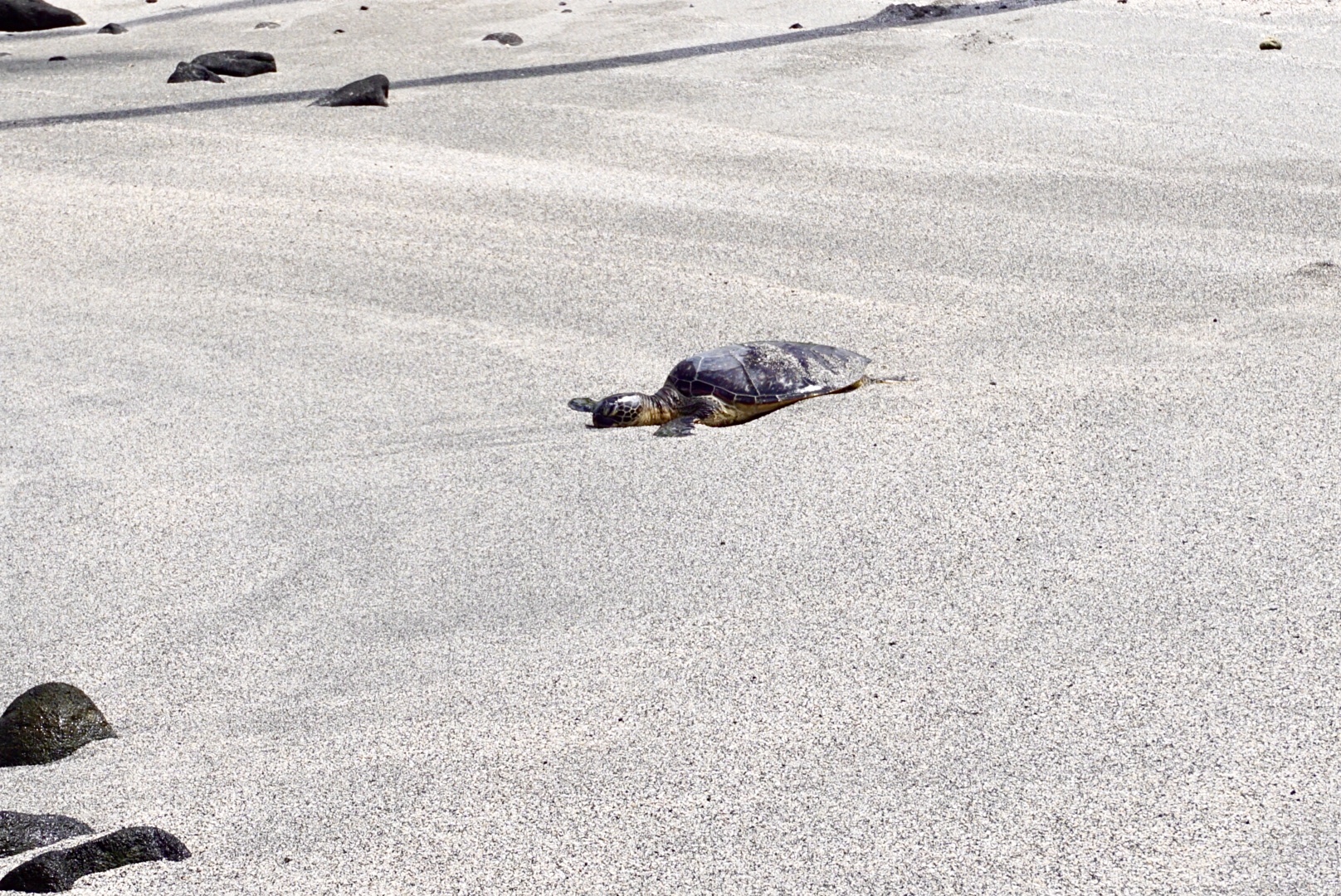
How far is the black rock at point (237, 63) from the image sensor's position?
954 cm

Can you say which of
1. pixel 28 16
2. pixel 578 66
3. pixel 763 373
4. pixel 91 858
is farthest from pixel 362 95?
pixel 91 858

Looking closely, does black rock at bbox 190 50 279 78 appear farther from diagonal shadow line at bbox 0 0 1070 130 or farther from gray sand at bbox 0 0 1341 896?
gray sand at bbox 0 0 1341 896

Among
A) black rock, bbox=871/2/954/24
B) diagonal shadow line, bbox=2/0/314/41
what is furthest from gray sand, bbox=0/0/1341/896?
diagonal shadow line, bbox=2/0/314/41

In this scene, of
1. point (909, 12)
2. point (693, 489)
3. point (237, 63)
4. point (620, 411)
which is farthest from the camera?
point (909, 12)

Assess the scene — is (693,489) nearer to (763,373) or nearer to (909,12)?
(763,373)

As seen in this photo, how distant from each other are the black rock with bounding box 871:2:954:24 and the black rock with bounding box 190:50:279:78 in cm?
360

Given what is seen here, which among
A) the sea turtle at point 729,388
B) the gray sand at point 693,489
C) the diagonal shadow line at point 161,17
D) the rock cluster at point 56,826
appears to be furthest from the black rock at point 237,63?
the rock cluster at point 56,826

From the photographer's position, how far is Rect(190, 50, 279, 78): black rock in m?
9.54

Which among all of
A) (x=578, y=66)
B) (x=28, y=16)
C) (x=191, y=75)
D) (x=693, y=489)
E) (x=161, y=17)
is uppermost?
(x=28, y=16)

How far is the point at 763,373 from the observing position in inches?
189

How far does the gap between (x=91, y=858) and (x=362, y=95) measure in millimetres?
6470

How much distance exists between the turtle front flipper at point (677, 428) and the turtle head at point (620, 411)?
0.24 ft

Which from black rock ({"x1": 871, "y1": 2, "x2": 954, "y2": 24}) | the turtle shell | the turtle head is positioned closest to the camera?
the turtle head

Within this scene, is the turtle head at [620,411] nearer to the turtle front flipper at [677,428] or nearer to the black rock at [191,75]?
the turtle front flipper at [677,428]
